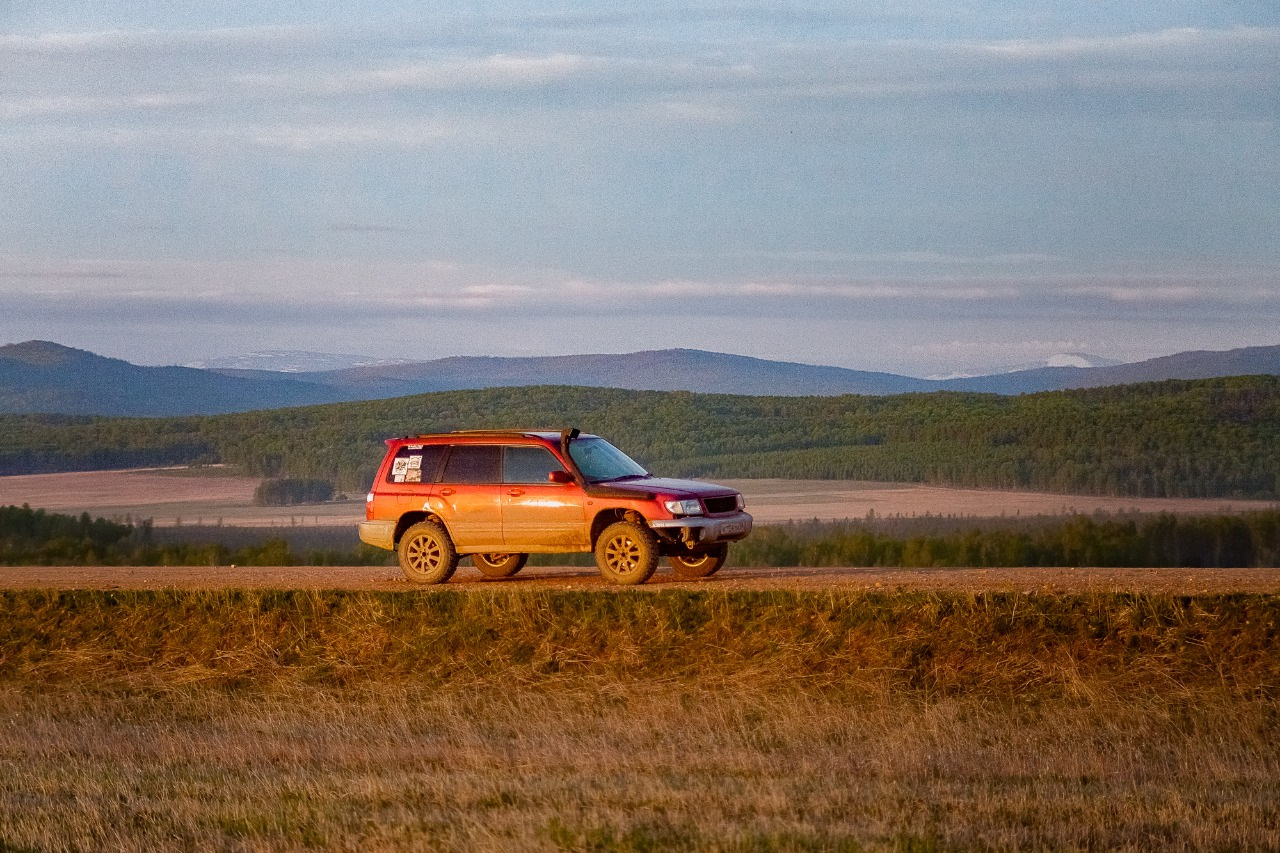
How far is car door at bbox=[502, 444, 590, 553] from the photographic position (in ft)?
70.2

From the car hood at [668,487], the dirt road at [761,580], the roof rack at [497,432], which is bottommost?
the dirt road at [761,580]

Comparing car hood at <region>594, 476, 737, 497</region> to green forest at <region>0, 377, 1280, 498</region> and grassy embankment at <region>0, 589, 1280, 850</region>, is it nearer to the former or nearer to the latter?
grassy embankment at <region>0, 589, 1280, 850</region>

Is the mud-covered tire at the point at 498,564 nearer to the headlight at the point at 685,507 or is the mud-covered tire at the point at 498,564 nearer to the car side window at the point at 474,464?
the car side window at the point at 474,464

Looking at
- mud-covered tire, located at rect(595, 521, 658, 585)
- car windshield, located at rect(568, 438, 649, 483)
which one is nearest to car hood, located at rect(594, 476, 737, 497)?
car windshield, located at rect(568, 438, 649, 483)

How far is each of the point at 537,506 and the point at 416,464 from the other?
1907mm

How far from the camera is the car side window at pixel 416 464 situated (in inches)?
877

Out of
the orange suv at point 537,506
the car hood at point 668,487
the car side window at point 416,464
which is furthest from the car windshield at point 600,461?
the car side window at point 416,464

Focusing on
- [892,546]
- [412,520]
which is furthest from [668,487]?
[892,546]

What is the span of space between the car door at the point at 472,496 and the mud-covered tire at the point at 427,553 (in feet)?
0.59

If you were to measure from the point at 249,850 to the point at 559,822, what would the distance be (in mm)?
2115

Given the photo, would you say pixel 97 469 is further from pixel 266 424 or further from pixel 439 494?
pixel 439 494

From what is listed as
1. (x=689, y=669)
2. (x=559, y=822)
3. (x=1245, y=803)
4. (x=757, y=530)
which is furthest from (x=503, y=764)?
(x=757, y=530)

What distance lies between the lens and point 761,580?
72.4ft

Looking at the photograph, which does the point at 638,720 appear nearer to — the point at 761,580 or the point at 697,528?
the point at 697,528
